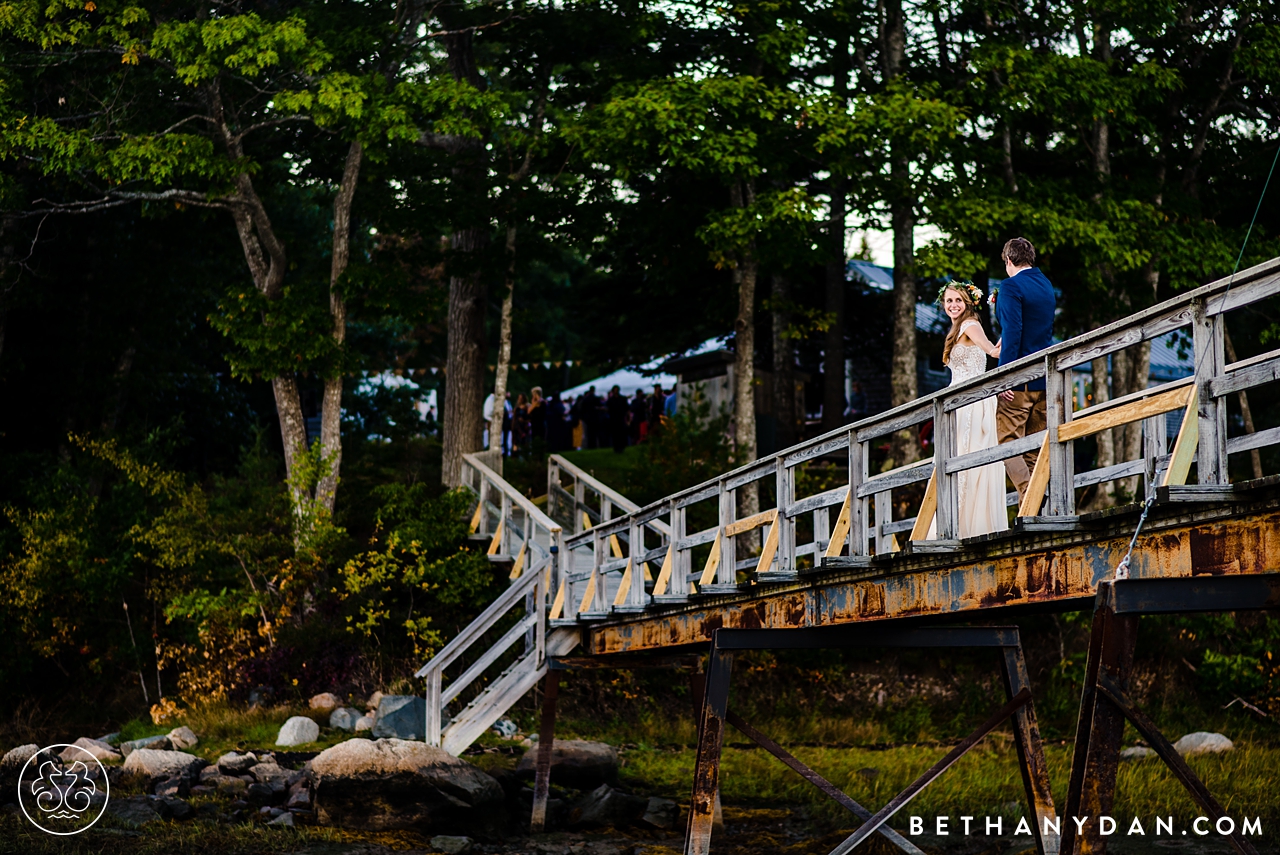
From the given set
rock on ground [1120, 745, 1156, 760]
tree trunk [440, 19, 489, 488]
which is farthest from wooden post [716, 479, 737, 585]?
tree trunk [440, 19, 489, 488]

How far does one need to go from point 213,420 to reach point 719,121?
54.3ft

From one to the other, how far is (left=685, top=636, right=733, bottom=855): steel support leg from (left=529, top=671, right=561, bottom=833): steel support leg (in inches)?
157

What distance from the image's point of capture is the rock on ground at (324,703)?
1798cm

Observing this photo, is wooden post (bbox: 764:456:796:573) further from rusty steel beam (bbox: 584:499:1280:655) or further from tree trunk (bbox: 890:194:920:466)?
tree trunk (bbox: 890:194:920:466)

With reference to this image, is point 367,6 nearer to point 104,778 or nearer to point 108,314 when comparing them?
point 108,314

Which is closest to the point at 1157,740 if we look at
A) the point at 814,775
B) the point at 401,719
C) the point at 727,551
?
the point at 727,551

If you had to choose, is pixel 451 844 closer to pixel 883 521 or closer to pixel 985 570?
pixel 883 521

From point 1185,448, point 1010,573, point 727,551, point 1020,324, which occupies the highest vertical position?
point 1020,324

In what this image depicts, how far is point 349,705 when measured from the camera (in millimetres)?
18234

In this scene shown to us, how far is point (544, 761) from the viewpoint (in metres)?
14.1

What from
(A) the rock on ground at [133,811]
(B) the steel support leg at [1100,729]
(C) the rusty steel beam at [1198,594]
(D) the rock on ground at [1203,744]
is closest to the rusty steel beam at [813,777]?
(B) the steel support leg at [1100,729]

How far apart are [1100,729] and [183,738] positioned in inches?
549

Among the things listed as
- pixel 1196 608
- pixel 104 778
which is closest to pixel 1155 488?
pixel 1196 608

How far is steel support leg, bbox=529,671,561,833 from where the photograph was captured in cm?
1395
